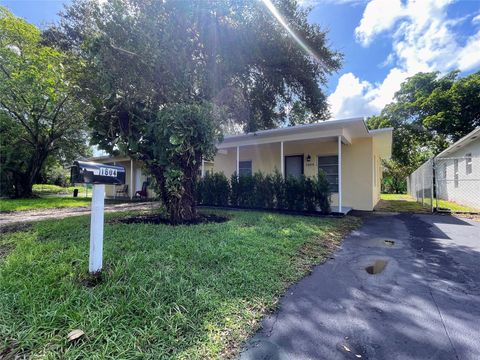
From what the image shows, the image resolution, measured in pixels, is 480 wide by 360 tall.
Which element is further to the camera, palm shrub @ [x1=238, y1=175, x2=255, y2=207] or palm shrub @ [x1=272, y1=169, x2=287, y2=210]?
palm shrub @ [x1=238, y1=175, x2=255, y2=207]

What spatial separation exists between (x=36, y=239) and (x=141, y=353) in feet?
12.6

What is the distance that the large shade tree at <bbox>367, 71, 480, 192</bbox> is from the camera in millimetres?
17422

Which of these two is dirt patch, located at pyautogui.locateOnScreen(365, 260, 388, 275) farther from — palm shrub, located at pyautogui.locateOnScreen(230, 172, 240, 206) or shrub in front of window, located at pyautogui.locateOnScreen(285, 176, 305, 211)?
palm shrub, located at pyautogui.locateOnScreen(230, 172, 240, 206)

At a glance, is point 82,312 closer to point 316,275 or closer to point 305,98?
point 316,275

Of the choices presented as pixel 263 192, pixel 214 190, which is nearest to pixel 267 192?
pixel 263 192

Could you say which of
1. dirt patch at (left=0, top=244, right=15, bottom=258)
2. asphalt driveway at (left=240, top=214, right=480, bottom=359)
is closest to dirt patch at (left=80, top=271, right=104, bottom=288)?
asphalt driveway at (left=240, top=214, right=480, bottom=359)

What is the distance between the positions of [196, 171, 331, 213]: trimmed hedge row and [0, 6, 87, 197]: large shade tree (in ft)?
16.9

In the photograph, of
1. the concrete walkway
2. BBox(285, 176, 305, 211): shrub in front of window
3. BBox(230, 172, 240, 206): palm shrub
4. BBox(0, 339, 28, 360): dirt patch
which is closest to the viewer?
BBox(0, 339, 28, 360): dirt patch

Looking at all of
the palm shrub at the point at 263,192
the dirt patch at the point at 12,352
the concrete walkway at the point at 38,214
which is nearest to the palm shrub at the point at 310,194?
the palm shrub at the point at 263,192

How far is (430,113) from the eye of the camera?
19.2 m

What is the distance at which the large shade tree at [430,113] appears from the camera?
17422 millimetres

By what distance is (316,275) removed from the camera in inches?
132

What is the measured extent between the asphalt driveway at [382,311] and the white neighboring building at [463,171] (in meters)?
6.35

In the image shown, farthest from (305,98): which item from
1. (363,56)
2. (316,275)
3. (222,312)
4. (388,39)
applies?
(222,312)
